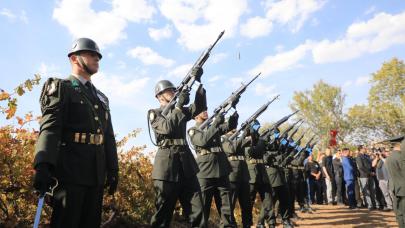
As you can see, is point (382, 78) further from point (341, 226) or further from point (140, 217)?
point (140, 217)

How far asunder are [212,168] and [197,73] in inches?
73.8

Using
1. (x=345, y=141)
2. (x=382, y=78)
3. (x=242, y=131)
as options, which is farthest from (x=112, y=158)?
(x=345, y=141)

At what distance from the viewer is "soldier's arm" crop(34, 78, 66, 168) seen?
312cm

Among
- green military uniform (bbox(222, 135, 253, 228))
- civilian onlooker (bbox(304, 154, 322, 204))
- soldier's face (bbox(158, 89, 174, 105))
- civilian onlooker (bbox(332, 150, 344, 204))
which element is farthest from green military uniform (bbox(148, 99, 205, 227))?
civilian onlooker (bbox(304, 154, 322, 204))

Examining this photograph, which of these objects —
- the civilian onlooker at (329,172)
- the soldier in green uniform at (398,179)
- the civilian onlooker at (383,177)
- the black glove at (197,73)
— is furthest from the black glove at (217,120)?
the civilian onlooker at (329,172)

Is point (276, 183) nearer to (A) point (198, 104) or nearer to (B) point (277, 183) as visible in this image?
(B) point (277, 183)

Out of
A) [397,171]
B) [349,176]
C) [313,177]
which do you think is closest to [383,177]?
[349,176]

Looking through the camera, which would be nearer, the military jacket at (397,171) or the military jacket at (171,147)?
the military jacket at (171,147)

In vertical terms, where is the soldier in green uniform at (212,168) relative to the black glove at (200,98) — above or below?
below

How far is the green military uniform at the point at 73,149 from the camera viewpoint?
3.24 meters

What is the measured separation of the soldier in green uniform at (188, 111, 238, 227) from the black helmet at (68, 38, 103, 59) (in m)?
3.10

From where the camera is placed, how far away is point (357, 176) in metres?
15.6

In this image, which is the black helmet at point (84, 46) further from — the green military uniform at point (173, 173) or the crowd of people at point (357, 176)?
the crowd of people at point (357, 176)

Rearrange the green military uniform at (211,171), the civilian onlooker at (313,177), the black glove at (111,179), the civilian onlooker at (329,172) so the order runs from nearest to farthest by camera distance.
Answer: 1. the black glove at (111,179)
2. the green military uniform at (211,171)
3. the civilian onlooker at (329,172)
4. the civilian onlooker at (313,177)
